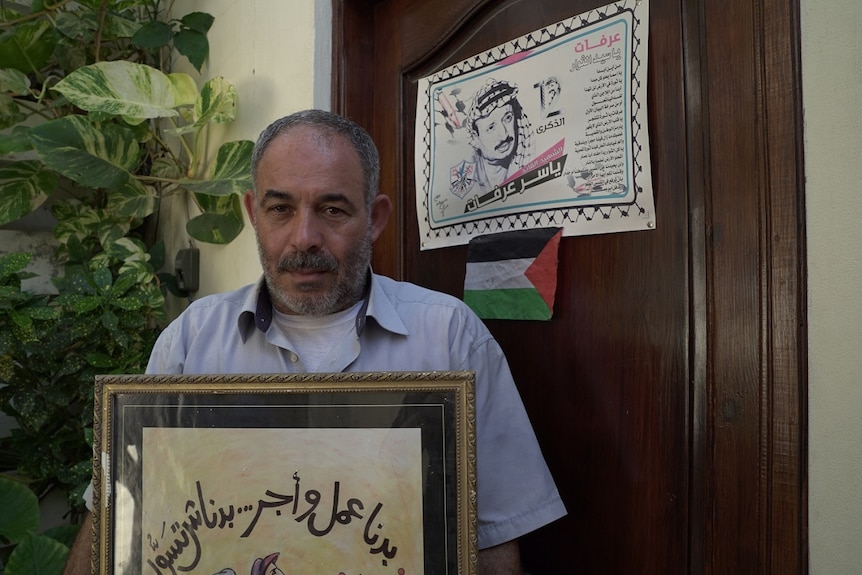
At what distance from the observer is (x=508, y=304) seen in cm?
116

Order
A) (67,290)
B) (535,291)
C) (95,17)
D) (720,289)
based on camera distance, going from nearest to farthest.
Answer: (720,289) → (535,291) → (67,290) → (95,17)

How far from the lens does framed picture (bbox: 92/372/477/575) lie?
712 millimetres

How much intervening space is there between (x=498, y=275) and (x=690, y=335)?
1.29ft

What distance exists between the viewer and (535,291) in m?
1.12

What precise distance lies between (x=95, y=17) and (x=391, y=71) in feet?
4.18

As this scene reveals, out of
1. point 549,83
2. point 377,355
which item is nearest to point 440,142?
point 549,83

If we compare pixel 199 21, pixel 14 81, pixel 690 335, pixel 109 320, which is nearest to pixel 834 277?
pixel 690 335

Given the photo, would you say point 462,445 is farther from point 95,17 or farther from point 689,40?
point 95,17

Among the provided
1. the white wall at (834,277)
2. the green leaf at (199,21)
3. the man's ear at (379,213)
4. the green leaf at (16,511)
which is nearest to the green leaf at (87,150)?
the green leaf at (199,21)

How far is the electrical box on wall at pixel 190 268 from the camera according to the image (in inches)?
78.2

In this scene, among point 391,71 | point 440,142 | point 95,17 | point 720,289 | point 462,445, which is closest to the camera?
point 462,445

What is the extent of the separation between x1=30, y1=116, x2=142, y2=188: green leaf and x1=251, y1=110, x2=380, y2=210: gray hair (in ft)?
3.10

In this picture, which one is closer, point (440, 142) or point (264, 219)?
point (264, 219)

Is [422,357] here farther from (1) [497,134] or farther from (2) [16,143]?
(2) [16,143]
